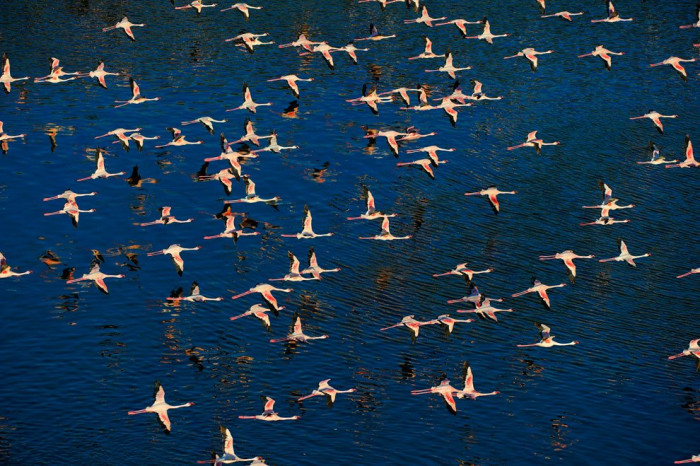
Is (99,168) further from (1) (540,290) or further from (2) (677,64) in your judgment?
(2) (677,64)

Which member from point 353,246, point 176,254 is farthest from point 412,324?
point 176,254

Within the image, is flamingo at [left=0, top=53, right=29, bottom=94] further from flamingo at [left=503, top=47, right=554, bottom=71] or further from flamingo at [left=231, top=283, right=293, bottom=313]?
flamingo at [left=503, top=47, right=554, bottom=71]

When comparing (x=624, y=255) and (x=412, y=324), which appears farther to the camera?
(x=624, y=255)

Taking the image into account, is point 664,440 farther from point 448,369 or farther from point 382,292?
point 382,292

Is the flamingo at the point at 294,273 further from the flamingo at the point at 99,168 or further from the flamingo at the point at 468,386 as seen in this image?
the flamingo at the point at 99,168

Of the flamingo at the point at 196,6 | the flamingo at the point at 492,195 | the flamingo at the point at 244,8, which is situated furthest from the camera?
the flamingo at the point at 196,6

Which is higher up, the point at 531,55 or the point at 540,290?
the point at 531,55

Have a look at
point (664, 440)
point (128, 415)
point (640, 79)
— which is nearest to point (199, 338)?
point (128, 415)

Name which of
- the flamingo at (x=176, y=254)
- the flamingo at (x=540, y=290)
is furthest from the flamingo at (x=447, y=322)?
the flamingo at (x=176, y=254)

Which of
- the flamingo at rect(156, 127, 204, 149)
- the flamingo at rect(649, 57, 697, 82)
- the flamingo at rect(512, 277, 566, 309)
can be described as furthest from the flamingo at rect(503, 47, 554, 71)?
the flamingo at rect(512, 277, 566, 309)
